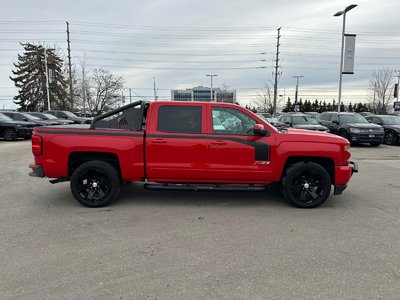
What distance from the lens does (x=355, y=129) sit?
1653 centimetres

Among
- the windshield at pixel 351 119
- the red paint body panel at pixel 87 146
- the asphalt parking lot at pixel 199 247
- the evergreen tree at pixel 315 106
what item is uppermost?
the evergreen tree at pixel 315 106

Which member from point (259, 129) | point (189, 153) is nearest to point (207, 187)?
point (189, 153)

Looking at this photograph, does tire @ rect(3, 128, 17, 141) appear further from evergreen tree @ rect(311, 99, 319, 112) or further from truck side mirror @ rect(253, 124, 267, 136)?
evergreen tree @ rect(311, 99, 319, 112)

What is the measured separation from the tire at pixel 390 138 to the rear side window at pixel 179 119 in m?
15.6

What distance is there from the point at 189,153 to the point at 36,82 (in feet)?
205

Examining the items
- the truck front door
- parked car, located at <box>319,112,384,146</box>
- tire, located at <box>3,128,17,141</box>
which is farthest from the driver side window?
tire, located at <box>3,128,17,141</box>

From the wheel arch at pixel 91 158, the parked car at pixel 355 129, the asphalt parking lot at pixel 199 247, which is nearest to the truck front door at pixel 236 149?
the asphalt parking lot at pixel 199 247

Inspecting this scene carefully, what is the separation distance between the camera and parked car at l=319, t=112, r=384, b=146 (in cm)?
1648

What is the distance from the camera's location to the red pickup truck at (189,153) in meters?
5.88

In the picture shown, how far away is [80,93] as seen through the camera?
59219 mm

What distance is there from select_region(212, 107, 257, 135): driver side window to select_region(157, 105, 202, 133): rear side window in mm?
294

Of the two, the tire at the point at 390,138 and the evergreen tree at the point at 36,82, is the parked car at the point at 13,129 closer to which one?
the tire at the point at 390,138

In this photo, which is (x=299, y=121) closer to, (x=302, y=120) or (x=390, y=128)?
(x=302, y=120)

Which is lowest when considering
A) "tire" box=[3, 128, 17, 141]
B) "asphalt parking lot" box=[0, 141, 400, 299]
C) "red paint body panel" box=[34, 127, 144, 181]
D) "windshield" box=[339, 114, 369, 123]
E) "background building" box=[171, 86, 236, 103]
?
"asphalt parking lot" box=[0, 141, 400, 299]
